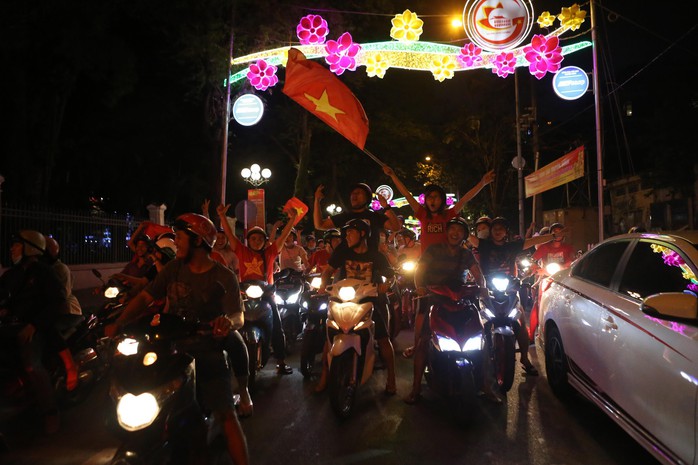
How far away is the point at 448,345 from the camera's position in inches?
189

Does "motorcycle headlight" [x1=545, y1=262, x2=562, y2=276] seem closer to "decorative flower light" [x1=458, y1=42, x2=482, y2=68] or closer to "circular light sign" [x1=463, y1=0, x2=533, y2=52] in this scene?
"circular light sign" [x1=463, y1=0, x2=533, y2=52]

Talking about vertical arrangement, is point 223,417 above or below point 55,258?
below

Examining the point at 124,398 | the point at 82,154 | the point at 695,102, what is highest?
the point at 695,102

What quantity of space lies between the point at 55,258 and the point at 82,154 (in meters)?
22.3

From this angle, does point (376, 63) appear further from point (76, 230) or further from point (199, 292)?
point (76, 230)

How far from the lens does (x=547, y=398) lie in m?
5.55

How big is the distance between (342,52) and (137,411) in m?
9.75

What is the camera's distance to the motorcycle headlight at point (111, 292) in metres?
6.21

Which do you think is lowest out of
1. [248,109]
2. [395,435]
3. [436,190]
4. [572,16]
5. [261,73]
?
[395,435]

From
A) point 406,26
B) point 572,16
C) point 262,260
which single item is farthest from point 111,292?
point 572,16

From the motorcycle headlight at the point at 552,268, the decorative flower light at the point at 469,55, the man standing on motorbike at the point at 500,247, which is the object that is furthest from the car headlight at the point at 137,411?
the decorative flower light at the point at 469,55

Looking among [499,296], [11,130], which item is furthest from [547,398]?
[11,130]

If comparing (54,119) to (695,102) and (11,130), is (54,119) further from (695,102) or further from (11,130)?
(695,102)

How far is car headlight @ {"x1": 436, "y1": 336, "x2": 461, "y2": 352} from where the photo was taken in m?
4.77
